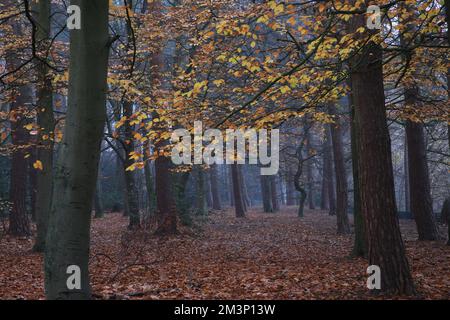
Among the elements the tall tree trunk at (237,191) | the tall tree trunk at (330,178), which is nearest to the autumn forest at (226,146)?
the tall tree trunk at (237,191)

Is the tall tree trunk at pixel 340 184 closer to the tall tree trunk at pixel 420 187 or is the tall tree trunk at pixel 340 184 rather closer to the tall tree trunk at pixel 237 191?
the tall tree trunk at pixel 420 187

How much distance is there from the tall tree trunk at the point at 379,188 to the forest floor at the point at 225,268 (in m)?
0.46

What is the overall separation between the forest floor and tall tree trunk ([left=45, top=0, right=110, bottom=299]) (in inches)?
94.6

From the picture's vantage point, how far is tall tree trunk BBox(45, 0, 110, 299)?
464cm

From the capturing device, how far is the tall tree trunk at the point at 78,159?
4.64 metres

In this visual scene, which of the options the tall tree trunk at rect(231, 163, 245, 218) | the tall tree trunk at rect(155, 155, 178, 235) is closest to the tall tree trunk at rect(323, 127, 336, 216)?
the tall tree trunk at rect(231, 163, 245, 218)

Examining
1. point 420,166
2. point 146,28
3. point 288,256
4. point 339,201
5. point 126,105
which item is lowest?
point 288,256

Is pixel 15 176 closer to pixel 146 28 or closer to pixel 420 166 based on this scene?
pixel 146 28

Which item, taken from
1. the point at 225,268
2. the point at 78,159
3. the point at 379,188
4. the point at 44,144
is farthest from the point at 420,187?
the point at 78,159

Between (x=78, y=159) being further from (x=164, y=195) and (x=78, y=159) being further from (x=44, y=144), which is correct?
(x=164, y=195)

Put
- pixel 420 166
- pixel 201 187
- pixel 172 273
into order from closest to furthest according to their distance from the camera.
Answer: pixel 172 273 → pixel 420 166 → pixel 201 187

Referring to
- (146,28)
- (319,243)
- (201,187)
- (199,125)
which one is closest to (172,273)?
(199,125)
